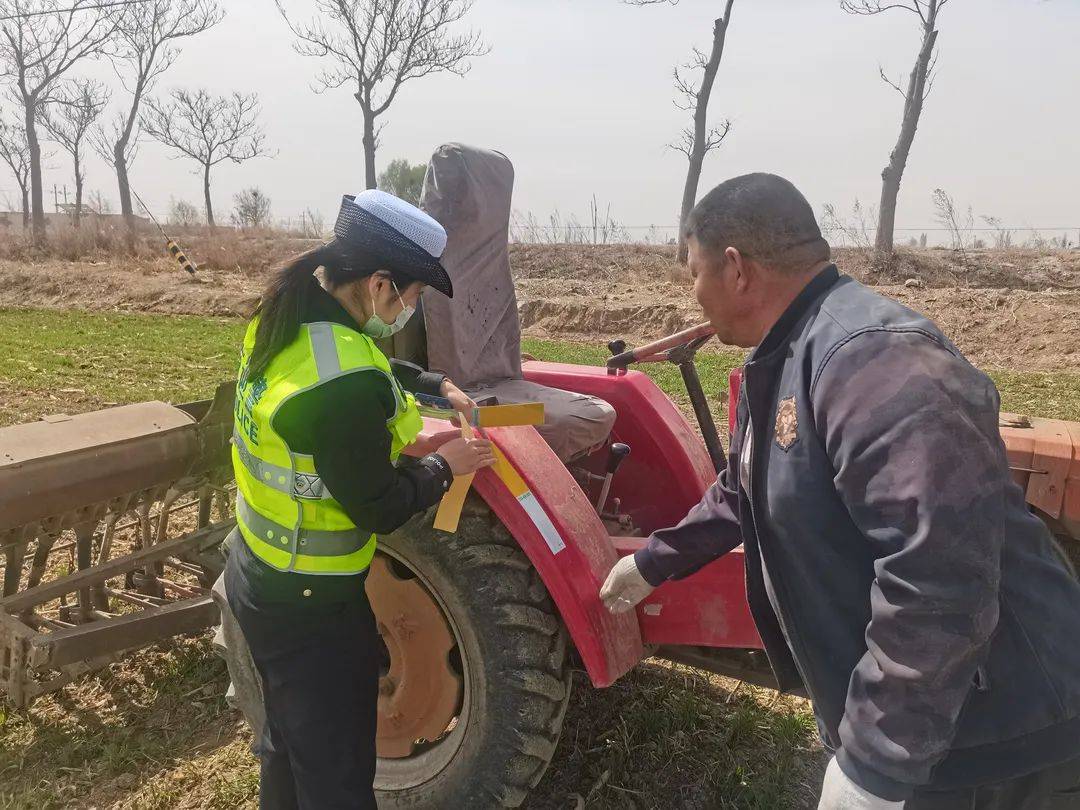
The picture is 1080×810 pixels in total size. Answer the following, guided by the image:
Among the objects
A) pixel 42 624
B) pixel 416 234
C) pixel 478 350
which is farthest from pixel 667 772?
pixel 42 624

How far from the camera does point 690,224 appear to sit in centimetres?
166

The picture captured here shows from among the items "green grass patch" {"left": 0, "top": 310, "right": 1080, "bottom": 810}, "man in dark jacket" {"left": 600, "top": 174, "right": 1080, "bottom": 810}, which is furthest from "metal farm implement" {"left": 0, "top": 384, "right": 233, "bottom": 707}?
"man in dark jacket" {"left": 600, "top": 174, "right": 1080, "bottom": 810}

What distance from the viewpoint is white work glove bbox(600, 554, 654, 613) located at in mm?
2225

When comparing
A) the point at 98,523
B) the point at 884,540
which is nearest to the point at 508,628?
the point at 884,540

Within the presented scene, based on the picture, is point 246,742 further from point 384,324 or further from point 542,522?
point 384,324

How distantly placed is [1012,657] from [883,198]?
19569 millimetres

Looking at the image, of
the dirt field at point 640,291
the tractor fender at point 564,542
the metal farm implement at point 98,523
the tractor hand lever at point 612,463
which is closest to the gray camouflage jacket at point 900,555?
the tractor fender at point 564,542

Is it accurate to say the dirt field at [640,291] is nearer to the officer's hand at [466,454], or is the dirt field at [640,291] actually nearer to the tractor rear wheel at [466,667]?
the tractor rear wheel at [466,667]

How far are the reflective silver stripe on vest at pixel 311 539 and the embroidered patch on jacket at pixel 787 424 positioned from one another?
1.01 m

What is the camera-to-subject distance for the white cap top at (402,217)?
192cm

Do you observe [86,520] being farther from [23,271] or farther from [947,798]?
[23,271]

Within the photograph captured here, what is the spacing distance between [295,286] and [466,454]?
1.96 ft

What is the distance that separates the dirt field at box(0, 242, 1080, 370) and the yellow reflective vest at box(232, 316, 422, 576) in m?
12.2

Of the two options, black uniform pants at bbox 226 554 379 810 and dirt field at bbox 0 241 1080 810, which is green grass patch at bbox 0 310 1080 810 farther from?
black uniform pants at bbox 226 554 379 810
